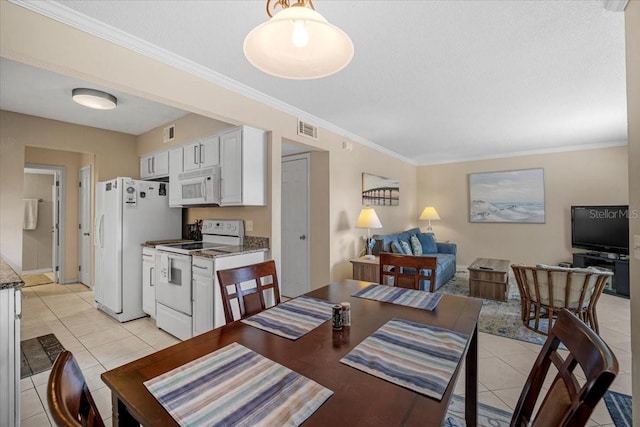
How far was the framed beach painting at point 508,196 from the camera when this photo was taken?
549 centimetres

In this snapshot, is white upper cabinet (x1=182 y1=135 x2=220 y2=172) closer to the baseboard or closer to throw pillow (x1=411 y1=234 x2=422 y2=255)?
throw pillow (x1=411 y1=234 x2=422 y2=255)

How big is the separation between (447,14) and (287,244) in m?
3.42

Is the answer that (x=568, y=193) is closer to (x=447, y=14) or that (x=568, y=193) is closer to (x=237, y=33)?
(x=447, y=14)

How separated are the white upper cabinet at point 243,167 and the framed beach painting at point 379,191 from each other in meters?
2.06

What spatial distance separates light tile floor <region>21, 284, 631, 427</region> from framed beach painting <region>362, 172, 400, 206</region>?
2543mm

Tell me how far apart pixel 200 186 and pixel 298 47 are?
7.99 feet

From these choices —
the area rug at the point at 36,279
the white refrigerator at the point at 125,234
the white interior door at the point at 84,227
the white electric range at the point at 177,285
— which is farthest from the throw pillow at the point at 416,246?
the area rug at the point at 36,279

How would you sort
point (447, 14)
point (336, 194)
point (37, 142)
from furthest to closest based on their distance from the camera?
point (336, 194) < point (37, 142) < point (447, 14)

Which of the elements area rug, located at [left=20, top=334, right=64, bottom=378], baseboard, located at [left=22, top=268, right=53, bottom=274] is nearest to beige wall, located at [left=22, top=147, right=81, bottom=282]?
baseboard, located at [left=22, top=268, right=53, bottom=274]

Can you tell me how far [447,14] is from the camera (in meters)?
1.77

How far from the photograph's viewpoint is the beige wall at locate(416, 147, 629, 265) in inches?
195

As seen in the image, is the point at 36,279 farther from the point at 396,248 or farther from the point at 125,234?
the point at 396,248

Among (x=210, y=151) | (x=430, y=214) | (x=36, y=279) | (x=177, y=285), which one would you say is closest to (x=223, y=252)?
(x=177, y=285)

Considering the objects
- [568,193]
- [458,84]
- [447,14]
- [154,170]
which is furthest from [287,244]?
[568,193]
